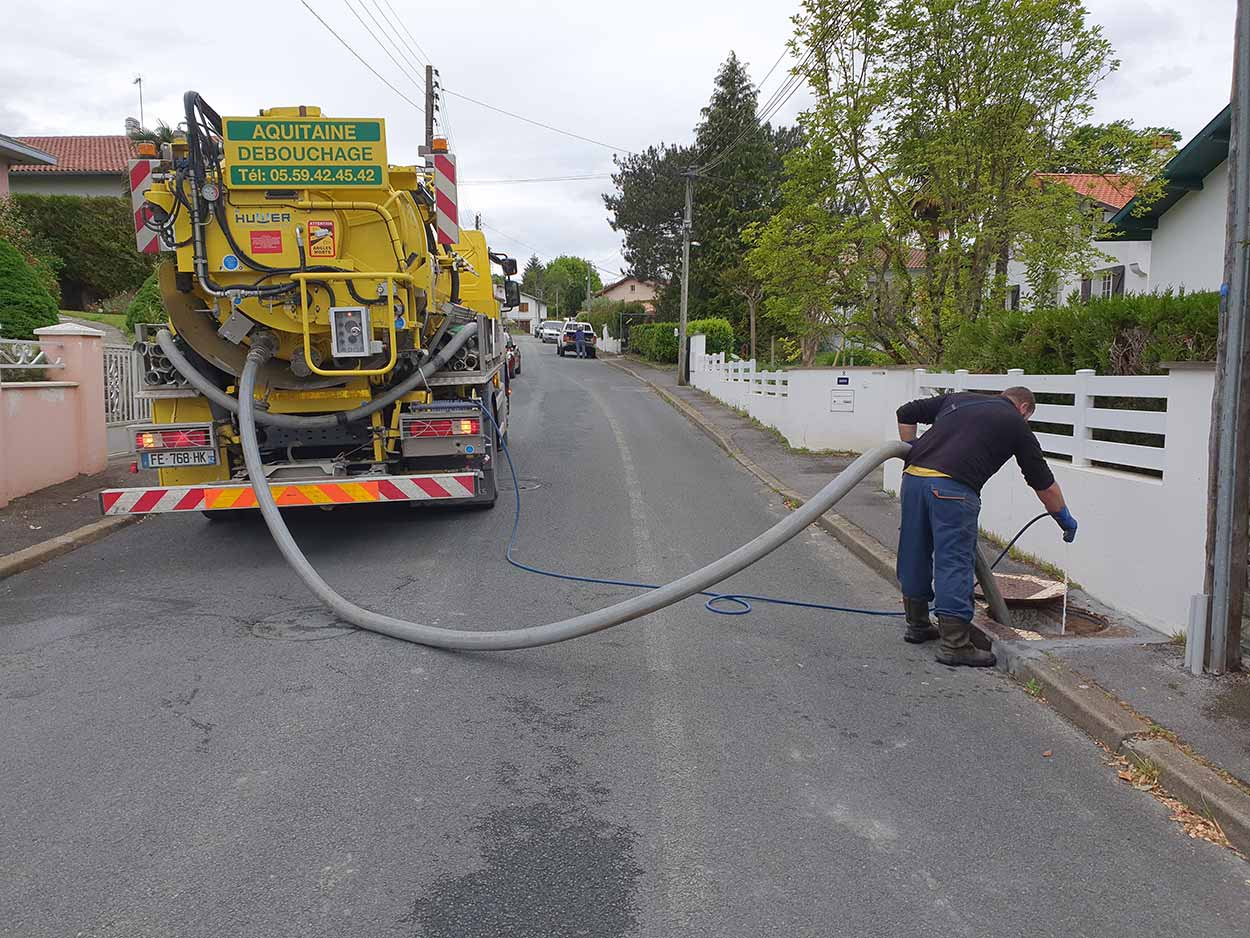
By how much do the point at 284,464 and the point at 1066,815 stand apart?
6.37 m

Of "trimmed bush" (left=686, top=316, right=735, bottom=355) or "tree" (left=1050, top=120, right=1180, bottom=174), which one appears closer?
"tree" (left=1050, top=120, right=1180, bottom=174)

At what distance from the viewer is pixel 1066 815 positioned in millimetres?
3645

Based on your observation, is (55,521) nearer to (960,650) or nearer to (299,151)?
(299,151)

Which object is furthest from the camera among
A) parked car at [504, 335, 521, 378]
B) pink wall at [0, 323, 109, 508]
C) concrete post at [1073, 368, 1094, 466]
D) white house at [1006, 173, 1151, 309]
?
parked car at [504, 335, 521, 378]

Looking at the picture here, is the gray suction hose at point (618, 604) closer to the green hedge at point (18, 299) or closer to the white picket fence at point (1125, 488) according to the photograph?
A: the white picket fence at point (1125, 488)

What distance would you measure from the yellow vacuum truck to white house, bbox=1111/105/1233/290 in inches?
435

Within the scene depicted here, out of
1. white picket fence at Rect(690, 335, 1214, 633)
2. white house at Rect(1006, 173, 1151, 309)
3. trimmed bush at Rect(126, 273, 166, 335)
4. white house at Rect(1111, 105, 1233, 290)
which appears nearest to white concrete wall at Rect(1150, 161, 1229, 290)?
white house at Rect(1111, 105, 1233, 290)

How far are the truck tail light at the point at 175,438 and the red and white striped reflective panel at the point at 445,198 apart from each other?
110 inches

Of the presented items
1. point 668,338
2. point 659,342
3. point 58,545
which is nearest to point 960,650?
point 58,545

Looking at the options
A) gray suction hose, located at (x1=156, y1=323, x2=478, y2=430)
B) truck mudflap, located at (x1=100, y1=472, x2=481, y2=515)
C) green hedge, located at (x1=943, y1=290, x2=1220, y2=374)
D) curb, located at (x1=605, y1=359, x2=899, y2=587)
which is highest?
green hedge, located at (x1=943, y1=290, x2=1220, y2=374)

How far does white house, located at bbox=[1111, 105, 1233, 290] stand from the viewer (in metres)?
13.7

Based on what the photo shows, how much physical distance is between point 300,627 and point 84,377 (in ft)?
21.5

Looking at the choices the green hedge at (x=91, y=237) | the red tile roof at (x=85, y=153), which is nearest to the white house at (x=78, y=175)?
the red tile roof at (x=85, y=153)

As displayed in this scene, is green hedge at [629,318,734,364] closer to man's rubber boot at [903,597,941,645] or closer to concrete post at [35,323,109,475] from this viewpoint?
concrete post at [35,323,109,475]
